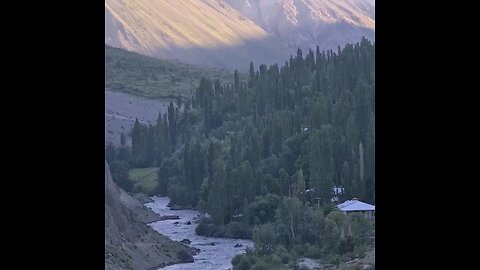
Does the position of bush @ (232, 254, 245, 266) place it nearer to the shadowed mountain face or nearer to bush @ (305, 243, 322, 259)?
bush @ (305, 243, 322, 259)

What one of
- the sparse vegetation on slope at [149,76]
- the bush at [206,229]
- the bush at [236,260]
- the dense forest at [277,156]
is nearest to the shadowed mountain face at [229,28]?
the sparse vegetation on slope at [149,76]

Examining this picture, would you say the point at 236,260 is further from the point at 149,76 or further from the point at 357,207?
the point at 149,76

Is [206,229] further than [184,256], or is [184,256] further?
[206,229]

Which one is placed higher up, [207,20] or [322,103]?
[207,20]

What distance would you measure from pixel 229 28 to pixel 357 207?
53.0 m

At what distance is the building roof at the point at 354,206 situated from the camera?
1772 centimetres

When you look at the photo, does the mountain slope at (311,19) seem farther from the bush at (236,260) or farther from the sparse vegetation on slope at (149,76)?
the bush at (236,260)

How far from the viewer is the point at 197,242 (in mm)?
17531

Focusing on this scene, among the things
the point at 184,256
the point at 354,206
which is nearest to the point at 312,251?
the point at 184,256
